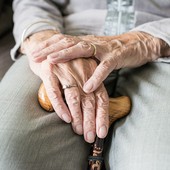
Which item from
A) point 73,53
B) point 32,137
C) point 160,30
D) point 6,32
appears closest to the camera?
point 32,137

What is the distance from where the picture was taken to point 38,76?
2.71 ft

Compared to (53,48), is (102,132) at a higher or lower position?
lower

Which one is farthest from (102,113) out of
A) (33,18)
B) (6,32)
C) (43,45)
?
(6,32)

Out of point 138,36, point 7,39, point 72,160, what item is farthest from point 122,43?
point 7,39

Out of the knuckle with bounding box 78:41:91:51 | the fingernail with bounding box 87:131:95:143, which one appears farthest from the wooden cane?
the knuckle with bounding box 78:41:91:51

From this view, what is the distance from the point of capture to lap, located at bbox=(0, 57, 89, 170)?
24.5 inches

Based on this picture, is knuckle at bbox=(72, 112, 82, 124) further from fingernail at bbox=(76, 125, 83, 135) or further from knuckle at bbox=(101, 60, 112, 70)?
knuckle at bbox=(101, 60, 112, 70)

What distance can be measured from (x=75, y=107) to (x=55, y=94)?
0.19 ft

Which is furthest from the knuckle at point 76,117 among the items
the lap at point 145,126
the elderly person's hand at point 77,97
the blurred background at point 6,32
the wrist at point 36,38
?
the blurred background at point 6,32

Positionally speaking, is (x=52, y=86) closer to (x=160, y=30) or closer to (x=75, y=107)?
(x=75, y=107)

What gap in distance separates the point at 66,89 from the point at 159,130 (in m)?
0.24

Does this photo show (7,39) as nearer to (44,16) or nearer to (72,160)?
(44,16)

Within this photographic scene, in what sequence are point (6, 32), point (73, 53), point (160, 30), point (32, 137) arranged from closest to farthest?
point (32, 137) → point (73, 53) → point (160, 30) → point (6, 32)

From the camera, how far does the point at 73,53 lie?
29.7 inches
